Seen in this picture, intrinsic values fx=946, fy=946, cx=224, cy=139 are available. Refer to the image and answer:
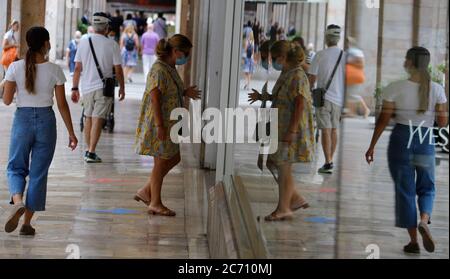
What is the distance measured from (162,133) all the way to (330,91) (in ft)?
16.1

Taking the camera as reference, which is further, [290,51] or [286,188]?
[290,51]

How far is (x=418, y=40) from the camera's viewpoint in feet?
6.81

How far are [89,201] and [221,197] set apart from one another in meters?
2.43

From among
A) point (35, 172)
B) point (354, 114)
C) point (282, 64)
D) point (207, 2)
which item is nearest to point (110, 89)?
point (207, 2)

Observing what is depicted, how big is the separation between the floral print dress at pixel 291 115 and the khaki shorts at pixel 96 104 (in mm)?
6778

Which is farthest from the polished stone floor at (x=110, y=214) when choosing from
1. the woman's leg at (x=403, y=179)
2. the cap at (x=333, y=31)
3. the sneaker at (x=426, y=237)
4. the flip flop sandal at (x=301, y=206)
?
the sneaker at (x=426, y=237)

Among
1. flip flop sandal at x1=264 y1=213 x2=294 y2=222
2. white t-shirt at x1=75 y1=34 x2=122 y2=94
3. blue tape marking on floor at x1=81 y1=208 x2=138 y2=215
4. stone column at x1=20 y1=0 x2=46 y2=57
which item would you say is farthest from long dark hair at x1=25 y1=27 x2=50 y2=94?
stone column at x1=20 y1=0 x2=46 y2=57

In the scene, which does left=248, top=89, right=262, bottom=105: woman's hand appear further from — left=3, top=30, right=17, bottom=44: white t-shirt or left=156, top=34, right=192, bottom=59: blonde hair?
left=3, top=30, right=17, bottom=44: white t-shirt

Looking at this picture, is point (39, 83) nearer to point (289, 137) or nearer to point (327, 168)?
point (289, 137)

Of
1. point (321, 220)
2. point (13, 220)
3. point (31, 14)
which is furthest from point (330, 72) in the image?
point (31, 14)

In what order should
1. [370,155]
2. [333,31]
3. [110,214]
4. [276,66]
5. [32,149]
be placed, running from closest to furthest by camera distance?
[370,155], [333,31], [276,66], [32,149], [110,214]

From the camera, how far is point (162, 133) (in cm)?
781

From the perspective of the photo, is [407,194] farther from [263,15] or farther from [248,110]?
[248,110]

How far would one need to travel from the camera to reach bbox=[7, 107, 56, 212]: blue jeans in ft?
21.9
